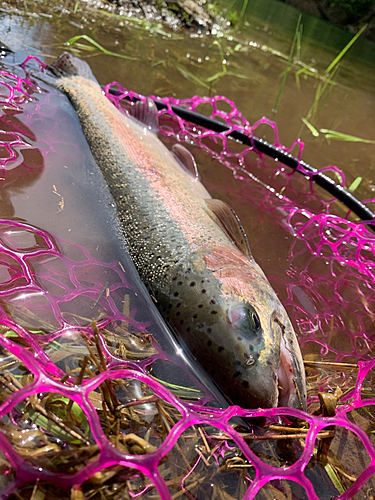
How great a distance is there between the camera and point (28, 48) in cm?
493

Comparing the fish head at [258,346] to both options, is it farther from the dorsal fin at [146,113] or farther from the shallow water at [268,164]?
the dorsal fin at [146,113]

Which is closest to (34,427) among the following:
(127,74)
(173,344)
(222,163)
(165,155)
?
(173,344)

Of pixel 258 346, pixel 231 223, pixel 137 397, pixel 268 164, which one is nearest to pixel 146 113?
pixel 268 164

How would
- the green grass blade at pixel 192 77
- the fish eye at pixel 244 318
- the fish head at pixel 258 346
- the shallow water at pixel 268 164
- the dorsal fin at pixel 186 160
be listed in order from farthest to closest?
the green grass blade at pixel 192 77 → the dorsal fin at pixel 186 160 → the shallow water at pixel 268 164 → the fish eye at pixel 244 318 → the fish head at pixel 258 346

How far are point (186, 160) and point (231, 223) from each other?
3.73 feet

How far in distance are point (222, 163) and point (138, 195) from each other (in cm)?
148

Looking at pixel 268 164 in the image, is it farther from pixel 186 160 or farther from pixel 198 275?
pixel 198 275

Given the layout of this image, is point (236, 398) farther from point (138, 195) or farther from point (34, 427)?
point (138, 195)

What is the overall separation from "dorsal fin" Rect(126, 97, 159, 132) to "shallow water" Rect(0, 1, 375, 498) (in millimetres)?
255

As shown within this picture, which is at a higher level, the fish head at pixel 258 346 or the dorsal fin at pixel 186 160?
the dorsal fin at pixel 186 160

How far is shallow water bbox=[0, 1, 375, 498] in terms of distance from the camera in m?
2.52

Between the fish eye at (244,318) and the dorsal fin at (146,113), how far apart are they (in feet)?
8.62

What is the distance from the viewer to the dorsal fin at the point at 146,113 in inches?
154

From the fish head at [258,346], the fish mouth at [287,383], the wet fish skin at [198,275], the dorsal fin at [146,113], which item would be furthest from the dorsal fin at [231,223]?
the dorsal fin at [146,113]
